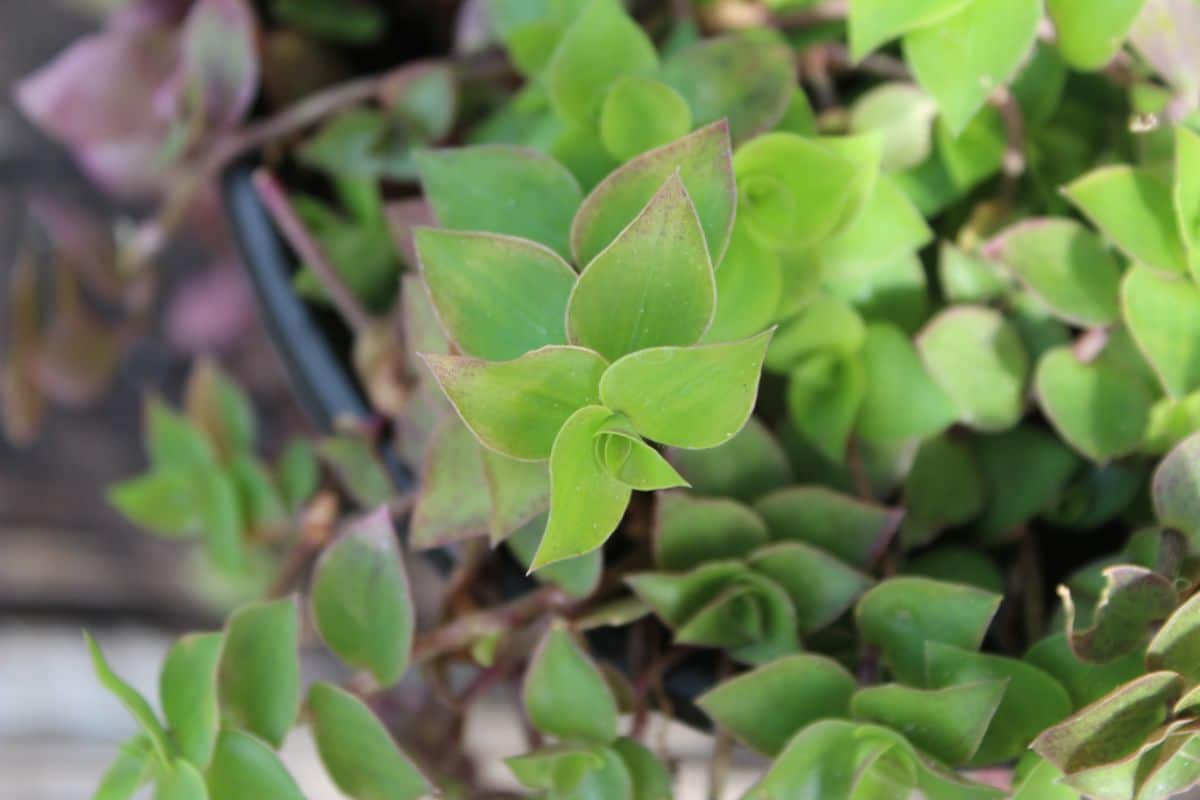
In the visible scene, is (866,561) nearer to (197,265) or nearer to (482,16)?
(482,16)

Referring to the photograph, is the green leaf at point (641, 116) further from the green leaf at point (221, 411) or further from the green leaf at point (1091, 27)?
the green leaf at point (221, 411)

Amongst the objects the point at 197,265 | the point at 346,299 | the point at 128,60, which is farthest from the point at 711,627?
the point at 197,265

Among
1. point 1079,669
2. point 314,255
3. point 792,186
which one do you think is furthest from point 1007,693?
point 314,255

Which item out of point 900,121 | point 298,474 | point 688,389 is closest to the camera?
point 688,389

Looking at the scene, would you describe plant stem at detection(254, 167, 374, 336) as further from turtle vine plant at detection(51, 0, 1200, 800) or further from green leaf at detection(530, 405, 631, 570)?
green leaf at detection(530, 405, 631, 570)

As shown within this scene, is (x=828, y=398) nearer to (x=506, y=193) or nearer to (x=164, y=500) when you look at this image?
(x=506, y=193)
